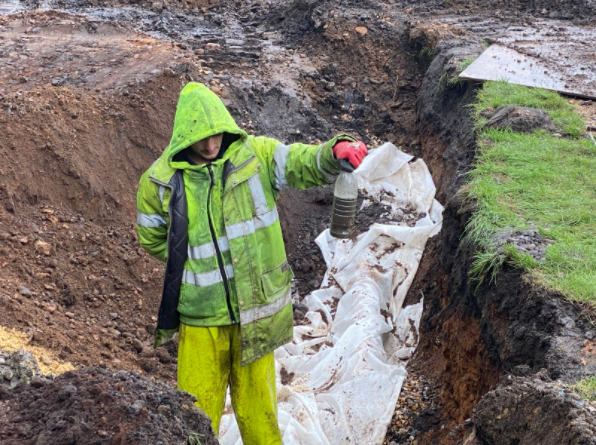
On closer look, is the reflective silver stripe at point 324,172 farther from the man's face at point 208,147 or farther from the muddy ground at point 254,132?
the muddy ground at point 254,132

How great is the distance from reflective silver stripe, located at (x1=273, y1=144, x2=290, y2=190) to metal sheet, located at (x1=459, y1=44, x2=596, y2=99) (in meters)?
4.38

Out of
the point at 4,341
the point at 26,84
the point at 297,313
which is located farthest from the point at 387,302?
the point at 26,84

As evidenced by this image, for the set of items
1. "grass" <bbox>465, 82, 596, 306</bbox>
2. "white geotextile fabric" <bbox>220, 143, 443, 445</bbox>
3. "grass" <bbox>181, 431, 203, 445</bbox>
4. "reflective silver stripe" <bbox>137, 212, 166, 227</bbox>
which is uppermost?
"reflective silver stripe" <bbox>137, 212, 166, 227</bbox>

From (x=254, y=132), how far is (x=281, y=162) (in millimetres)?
4736

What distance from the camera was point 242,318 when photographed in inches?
137

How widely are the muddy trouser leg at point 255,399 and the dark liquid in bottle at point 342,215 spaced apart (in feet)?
2.69

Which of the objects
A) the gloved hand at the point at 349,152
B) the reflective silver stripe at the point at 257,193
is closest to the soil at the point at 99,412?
the reflective silver stripe at the point at 257,193

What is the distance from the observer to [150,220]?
3.54 meters

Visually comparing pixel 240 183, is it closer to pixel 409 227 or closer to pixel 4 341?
pixel 4 341

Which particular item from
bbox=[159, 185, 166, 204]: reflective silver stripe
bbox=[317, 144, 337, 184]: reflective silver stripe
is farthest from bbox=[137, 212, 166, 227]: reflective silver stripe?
Answer: bbox=[317, 144, 337, 184]: reflective silver stripe

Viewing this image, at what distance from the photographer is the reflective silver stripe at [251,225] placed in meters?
3.42

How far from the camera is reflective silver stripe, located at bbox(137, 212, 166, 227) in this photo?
3.54 metres

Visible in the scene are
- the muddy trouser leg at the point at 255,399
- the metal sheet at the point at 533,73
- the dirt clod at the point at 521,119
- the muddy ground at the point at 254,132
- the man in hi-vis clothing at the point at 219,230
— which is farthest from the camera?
the metal sheet at the point at 533,73

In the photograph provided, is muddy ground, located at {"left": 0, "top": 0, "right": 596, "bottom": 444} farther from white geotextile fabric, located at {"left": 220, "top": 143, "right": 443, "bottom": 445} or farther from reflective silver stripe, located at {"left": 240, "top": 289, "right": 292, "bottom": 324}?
reflective silver stripe, located at {"left": 240, "top": 289, "right": 292, "bottom": 324}
